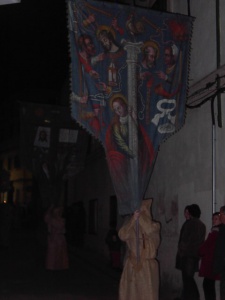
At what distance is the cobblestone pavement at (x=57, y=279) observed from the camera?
35.5 feet

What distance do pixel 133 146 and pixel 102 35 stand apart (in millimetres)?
1905

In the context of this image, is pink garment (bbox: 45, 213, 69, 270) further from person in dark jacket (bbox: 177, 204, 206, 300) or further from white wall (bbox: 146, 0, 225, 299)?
person in dark jacket (bbox: 177, 204, 206, 300)

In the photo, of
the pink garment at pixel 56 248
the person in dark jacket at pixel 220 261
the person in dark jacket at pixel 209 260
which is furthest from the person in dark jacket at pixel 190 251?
A: the pink garment at pixel 56 248

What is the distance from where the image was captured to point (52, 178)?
18.8 m

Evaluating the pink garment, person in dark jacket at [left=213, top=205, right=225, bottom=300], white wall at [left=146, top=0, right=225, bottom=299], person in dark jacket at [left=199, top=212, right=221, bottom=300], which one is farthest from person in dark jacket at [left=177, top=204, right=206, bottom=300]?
the pink garment

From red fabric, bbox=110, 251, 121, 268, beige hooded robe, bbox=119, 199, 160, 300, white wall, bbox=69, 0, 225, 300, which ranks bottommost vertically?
red fabric, bbox=110, 251, 121, 268

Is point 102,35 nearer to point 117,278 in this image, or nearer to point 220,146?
point 220,146

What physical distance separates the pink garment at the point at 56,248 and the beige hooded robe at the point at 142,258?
6393 millimetres

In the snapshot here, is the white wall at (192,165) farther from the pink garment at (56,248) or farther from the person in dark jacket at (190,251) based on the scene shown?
the pink garment at (56,248)

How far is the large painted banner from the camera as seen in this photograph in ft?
27.3

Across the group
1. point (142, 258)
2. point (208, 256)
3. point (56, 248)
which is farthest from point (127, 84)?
point (56, 248)

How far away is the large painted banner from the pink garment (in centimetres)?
685

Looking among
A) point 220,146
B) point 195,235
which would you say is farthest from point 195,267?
point 220,146

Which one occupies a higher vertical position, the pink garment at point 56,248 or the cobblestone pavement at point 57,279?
the pink garment at point 56,248
